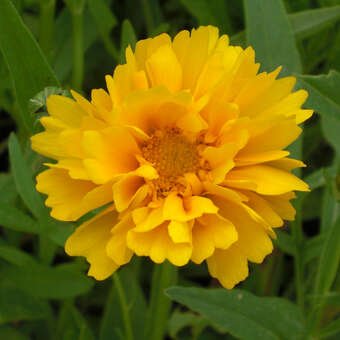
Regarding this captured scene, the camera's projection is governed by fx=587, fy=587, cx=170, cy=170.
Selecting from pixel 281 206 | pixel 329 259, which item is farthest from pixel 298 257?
pixel 281 206

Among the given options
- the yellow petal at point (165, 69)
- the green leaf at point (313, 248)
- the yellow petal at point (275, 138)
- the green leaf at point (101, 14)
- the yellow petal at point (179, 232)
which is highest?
the yellow petal at point (165, 69)

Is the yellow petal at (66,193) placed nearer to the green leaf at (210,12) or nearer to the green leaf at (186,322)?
the green leaf at (186,322)

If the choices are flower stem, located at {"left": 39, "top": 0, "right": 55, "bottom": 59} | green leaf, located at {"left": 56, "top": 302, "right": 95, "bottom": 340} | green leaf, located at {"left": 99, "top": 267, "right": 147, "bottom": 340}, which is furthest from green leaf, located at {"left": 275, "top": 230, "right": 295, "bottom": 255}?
flower stem, located at {"left": 39, "top": 0, "right": 55, "bottom": 59}

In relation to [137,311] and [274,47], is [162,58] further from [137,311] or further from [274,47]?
[137,311]

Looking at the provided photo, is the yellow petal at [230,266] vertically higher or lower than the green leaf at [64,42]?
lower

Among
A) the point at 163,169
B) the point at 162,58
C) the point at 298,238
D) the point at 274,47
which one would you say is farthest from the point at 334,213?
the point at 162,58

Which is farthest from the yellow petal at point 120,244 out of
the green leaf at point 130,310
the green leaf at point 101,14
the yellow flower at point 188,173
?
the green leaf at point 101,14

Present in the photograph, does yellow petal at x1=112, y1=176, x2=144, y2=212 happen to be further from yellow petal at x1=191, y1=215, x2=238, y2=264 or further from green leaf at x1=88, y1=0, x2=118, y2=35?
green leaf at x1=88, y1=0, x2=118, y2=35

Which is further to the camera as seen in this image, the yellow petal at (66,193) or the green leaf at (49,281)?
the green leaf at (49,281)
